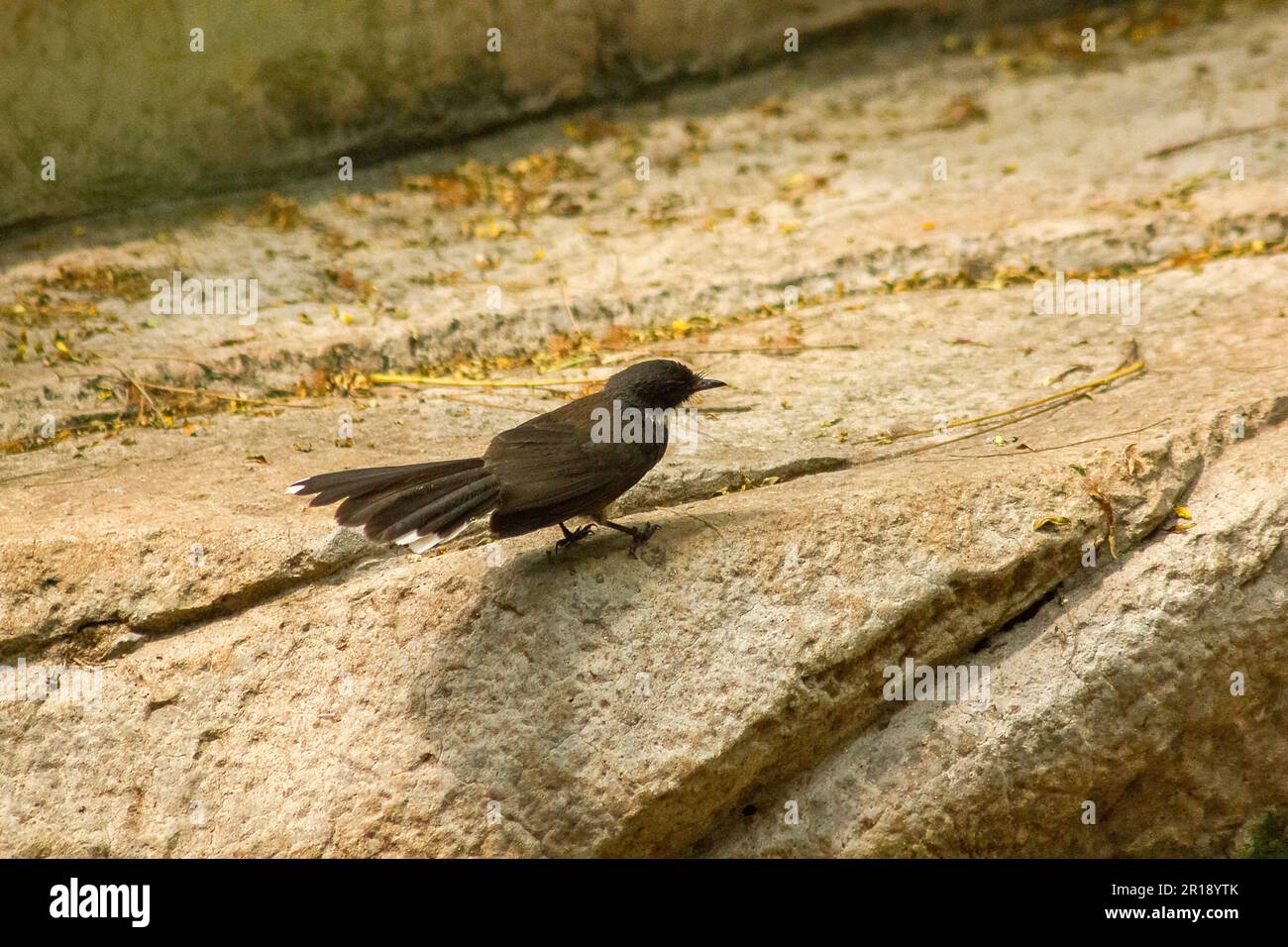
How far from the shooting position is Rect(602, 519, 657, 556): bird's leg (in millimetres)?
4746

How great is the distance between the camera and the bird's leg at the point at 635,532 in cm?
475

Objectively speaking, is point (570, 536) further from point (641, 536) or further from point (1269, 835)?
point (1269, 835)

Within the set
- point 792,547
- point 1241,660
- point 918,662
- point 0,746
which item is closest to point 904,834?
point 918,662

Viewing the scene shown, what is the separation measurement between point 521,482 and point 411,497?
371mm

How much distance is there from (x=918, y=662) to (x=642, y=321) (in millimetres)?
3100

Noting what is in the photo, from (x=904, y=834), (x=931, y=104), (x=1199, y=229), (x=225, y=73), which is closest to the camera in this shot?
(x=904, y=834)

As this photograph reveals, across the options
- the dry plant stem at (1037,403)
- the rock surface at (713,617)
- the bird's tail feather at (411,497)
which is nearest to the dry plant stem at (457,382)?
the rock surface at (713,617)

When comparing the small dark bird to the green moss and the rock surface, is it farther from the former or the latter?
the green moss

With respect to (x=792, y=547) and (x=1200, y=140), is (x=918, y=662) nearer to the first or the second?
(x=792, y=547)

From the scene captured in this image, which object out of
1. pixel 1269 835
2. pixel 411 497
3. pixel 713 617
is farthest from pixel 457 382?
pixel 1269 835

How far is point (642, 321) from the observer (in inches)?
283


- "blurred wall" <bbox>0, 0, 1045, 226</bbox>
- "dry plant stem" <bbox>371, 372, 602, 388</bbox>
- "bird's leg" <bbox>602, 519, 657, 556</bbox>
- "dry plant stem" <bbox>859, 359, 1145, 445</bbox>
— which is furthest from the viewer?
"blurred wall" <bbox>0, 0, 1045, 226</bbox>

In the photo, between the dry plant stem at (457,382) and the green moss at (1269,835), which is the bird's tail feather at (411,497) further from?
the green moss at (1269,835)

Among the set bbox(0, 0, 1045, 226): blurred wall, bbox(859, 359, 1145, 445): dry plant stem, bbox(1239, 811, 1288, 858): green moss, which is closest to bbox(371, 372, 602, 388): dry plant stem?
bbox(859, 359, 1145, 445): dry plant stem
